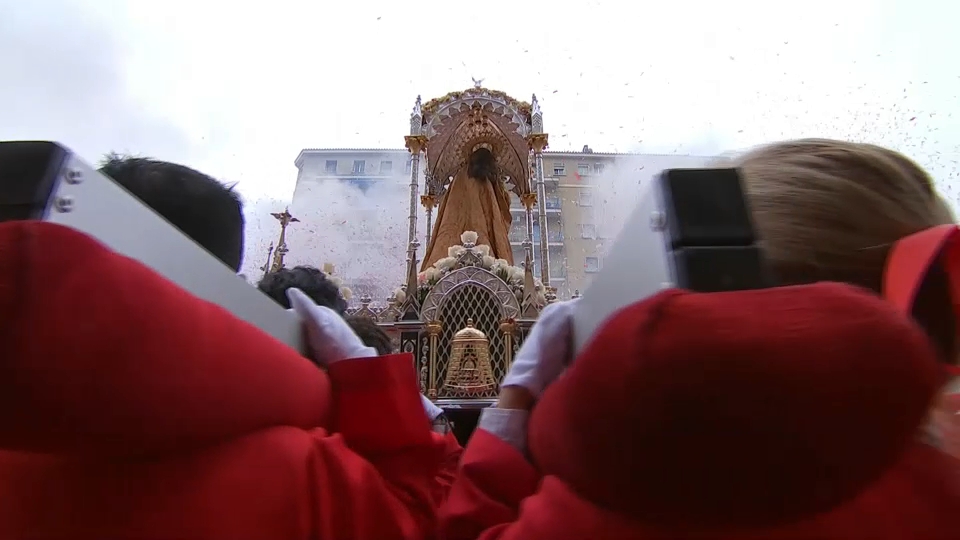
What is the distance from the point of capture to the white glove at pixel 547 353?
0.67m

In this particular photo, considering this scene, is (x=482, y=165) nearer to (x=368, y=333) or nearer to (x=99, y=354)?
(x=368, y=333)

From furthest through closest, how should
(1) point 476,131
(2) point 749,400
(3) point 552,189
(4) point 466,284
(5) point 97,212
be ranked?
(3) point 552,189 → (1) point 476,131 → (4) point 466,284 → (5) point 97,212 → (2) point 749,400

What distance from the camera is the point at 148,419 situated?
1.28 feet

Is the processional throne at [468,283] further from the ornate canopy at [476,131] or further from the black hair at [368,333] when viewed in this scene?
the black hair at [368,333]

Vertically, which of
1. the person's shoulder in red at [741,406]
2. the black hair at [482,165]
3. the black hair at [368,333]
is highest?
the black hair at [482,165]

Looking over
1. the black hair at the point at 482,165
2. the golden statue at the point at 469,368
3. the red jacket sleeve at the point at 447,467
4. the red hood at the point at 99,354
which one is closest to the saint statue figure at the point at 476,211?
the black hair at the point at 482,165

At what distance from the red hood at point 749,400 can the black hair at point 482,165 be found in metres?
6.58

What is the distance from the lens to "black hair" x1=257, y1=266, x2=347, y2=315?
3.99ft

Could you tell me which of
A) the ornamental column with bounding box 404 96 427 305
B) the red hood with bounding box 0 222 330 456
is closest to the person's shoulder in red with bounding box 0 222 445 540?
the red hood with bounding box 0 222 330 456

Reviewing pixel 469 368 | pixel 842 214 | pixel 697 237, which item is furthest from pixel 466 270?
pixel 697 237

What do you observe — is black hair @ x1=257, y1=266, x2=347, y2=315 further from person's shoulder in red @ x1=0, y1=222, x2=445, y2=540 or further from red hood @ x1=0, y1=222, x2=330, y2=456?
red hood @ x1=0, y1=222, x2=330, y2=456

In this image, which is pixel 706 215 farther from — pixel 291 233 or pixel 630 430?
pixel 291 233

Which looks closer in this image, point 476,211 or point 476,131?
point 476,211

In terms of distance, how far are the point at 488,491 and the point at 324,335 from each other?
0.35m
